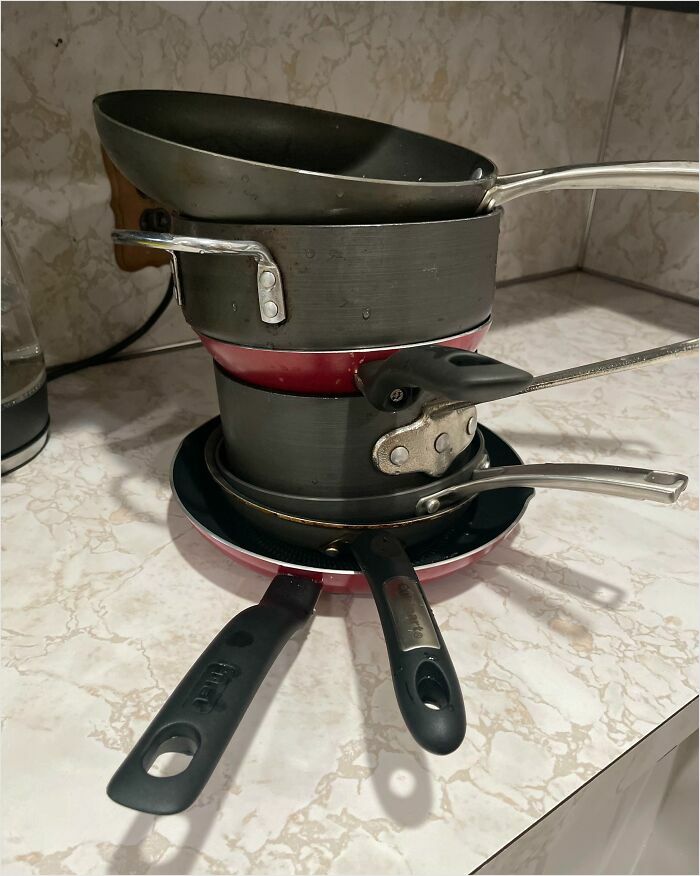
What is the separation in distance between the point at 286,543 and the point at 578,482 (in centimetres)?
19

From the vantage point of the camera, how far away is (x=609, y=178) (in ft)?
1.47

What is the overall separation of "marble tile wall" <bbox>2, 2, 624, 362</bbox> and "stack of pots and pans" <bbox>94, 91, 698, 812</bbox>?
0.26 m

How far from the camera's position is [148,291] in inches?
34.1

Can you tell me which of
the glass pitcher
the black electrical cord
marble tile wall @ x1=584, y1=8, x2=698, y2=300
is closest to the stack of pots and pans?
the glass pitcher

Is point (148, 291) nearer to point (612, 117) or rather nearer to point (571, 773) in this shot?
point (571, 773)

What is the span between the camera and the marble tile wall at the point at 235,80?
72 centimetres

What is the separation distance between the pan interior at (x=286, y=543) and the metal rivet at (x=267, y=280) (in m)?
0.17

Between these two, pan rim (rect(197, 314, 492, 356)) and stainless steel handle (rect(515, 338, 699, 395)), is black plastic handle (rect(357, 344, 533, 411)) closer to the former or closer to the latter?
pan rim (rect(197, 314, 492, 356))

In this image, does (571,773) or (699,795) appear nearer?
(571,773)

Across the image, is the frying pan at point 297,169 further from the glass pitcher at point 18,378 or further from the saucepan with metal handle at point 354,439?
the glass pitcher at point 18,378

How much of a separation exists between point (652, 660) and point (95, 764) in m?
0.33

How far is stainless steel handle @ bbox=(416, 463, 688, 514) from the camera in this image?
0.44 meters

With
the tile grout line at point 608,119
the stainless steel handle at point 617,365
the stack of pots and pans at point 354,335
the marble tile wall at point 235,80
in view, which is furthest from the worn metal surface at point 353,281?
the tile grout line at point 608,119

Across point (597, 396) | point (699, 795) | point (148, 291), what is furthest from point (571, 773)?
point (148, 291)
